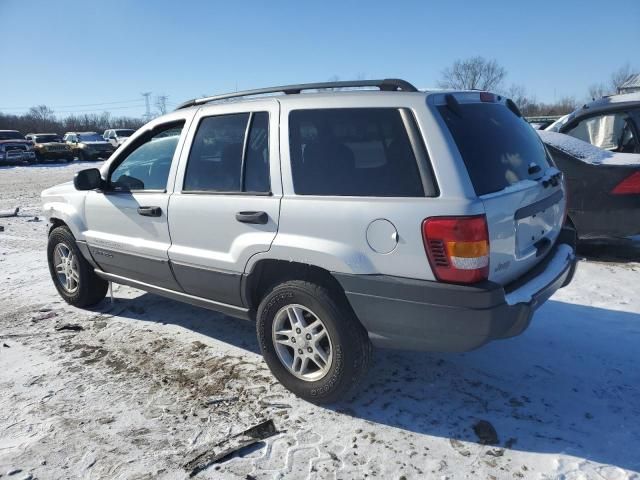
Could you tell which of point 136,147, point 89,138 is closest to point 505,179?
point 136,147

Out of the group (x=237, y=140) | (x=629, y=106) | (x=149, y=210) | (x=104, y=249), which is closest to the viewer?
(x=237, y=140)

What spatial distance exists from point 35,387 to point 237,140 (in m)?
2.24

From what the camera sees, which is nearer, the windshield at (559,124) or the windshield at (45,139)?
the windshield at (559,124)

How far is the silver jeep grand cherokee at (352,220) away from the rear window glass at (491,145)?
0.01 meters

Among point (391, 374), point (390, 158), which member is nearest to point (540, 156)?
point (390, 158)

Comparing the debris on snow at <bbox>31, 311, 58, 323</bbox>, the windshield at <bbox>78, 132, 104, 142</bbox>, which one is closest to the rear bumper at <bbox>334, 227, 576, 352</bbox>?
the debris on snow at <bbox>31, 311, 58, 323</bbox>

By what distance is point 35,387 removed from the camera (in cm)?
345

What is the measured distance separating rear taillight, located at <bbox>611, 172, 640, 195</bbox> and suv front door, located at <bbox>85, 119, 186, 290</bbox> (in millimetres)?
4496

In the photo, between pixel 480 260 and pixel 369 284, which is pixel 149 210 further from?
pixel 480 260

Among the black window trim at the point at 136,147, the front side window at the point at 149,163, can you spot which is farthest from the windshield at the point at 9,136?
the front side window at the point at 149,163

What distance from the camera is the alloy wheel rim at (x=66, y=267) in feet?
15.9

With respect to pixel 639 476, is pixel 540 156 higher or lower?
higher

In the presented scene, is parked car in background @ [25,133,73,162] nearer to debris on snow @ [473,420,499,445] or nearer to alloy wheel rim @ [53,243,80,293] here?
alloy wheel rim @ [53,243,80,293]

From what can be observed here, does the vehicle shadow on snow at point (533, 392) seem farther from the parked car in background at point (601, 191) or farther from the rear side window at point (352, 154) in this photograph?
the parked car in background at point (601, 191)
